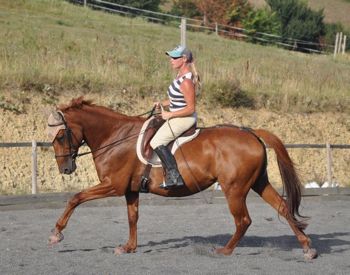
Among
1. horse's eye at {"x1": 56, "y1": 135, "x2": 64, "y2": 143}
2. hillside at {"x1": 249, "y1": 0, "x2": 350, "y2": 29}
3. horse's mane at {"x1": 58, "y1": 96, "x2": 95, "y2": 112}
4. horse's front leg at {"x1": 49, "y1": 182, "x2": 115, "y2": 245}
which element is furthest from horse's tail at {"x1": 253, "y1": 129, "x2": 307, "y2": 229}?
hillside at {"x1": 249, "y1": 0, "x2": 350, "y2": 29}

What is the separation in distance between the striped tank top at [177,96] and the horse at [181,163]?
19.2 inches

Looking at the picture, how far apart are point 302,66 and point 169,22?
1812 cm

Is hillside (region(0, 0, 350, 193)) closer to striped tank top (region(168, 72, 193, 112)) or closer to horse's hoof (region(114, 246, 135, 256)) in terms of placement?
horse's hoof (region(114, 246, 135, 256))

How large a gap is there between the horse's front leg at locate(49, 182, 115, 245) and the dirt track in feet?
0.90

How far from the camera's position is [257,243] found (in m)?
11.0

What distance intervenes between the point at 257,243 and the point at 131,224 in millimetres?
2099

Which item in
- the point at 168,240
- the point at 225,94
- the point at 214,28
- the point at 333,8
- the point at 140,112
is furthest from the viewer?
the point at 333,8

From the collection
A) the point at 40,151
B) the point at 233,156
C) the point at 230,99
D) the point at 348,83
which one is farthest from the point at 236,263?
the point at 348,83

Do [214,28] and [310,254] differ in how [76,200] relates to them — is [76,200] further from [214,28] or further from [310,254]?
[214,28]

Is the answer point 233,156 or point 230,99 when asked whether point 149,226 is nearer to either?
point 233,156

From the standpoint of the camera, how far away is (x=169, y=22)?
1852 inches

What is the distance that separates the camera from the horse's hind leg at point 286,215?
962 centimetres

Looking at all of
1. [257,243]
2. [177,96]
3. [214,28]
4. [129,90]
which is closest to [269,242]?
[257,243]

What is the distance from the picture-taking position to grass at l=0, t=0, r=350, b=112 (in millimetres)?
21359
